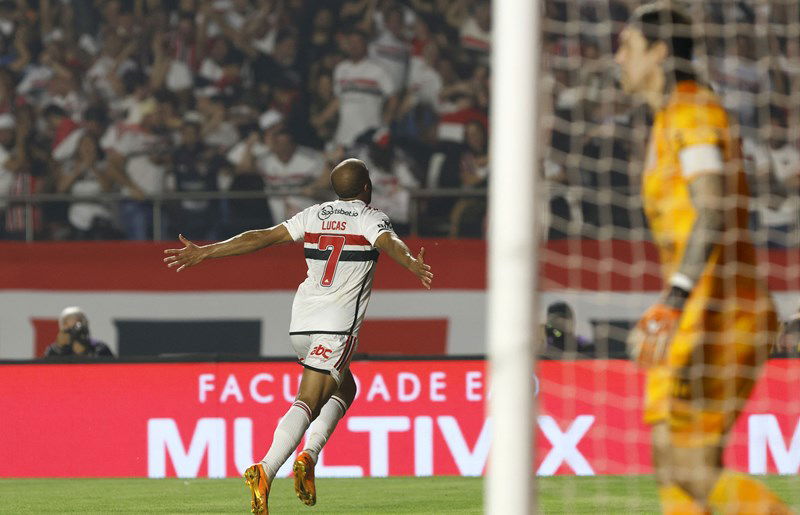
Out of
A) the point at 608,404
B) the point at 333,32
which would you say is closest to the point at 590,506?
the point at 608,404

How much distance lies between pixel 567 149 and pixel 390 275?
6.46 ft

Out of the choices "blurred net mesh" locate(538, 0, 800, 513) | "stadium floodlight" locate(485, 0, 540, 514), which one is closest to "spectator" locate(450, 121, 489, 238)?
"blurred net mesh" locate(538, 0, 800, 513)

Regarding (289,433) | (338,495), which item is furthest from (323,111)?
(289,433)

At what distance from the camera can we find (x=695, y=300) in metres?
4.56

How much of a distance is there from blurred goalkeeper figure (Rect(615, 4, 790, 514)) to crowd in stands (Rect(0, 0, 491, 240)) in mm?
8407

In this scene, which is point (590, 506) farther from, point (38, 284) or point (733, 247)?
point (38, 284)

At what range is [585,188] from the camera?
13.9m

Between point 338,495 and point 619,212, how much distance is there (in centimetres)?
482

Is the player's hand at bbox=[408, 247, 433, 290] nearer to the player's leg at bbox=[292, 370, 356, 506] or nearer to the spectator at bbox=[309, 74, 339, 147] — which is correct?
the player's leg at bbox=[292, 370, 356, 506]

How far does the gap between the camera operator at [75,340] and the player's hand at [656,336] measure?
26.9 ft

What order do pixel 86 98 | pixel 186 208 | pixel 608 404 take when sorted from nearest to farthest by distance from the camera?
pixel 608 404, pixel 186 208, pixel 86 98

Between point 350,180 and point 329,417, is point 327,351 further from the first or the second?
point 350,180

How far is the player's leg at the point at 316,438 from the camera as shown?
7590mm

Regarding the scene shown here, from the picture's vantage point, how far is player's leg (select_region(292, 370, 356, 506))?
7590mm
